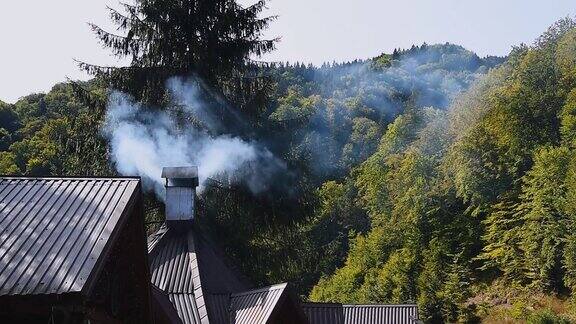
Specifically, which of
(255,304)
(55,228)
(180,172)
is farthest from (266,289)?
(55,228)

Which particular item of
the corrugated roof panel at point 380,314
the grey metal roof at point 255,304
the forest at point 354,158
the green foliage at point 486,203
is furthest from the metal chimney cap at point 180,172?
the green foliage at point 486,203

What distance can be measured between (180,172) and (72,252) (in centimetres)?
895

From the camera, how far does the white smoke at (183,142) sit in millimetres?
17750

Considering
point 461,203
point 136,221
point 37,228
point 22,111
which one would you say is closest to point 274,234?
point 136,221

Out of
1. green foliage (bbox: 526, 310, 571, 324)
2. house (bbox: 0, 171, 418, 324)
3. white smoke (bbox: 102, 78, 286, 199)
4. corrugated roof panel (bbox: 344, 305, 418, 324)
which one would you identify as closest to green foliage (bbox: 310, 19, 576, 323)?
green foliage (bbox: 526, 310, 571, 324)

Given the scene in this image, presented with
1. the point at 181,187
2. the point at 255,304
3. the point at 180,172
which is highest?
the point at 180,172

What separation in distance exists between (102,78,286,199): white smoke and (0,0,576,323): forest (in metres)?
0.06

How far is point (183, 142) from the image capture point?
59.2 feet

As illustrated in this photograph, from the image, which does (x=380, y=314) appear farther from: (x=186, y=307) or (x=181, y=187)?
(x=186, y=307)

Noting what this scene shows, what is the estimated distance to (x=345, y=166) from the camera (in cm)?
9112

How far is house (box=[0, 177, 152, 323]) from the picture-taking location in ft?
20.7

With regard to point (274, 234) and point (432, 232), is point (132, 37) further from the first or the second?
point (432, 232)

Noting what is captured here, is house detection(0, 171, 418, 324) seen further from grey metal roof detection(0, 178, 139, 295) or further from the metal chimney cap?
the metal chimney cap

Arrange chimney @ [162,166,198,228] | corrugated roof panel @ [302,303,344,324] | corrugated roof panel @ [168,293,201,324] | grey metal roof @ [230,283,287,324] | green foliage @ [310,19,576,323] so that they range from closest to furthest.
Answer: grey metal roof @ [230,283,287,324] → corrugated roof panel @ [168,293,201,324] → chimney @ [162,166,198,228] → corrugated roof panel @ [302,303,344,324] → green foliage @ [310,19,576,323]
